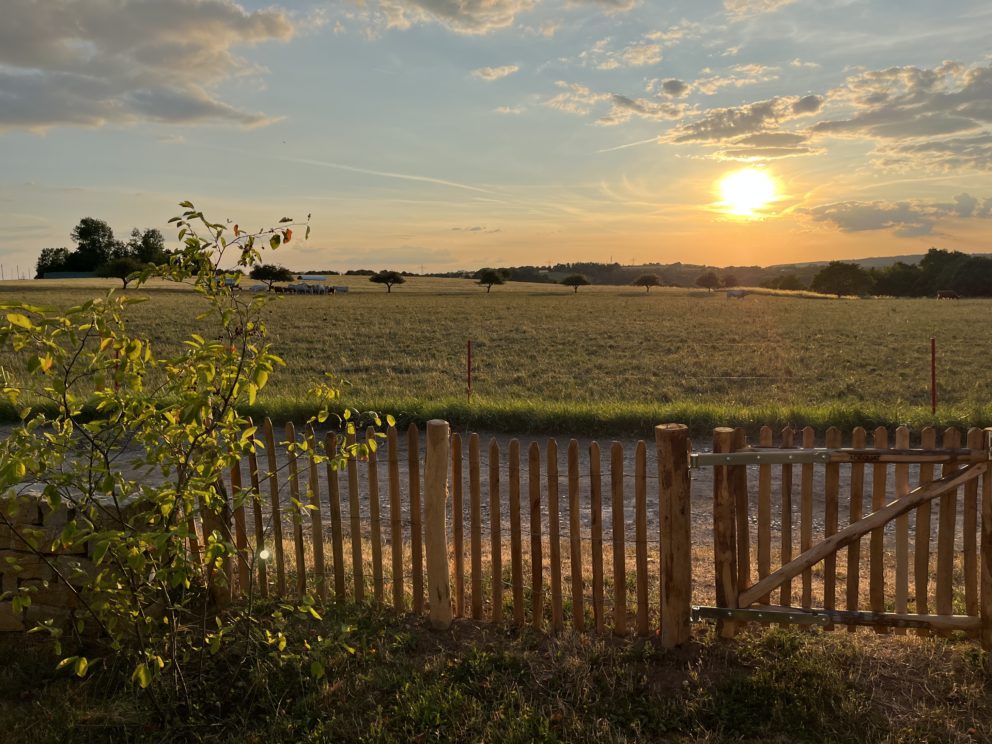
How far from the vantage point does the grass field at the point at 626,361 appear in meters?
13.5

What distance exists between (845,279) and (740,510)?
107070 millimetres

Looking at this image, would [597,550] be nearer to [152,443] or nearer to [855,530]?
[855,530]

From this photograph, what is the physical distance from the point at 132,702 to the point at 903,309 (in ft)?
198

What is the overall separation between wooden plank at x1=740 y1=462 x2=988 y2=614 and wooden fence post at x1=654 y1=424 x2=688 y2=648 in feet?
A: 1.77

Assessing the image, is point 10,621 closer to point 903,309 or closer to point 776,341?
point 776,341

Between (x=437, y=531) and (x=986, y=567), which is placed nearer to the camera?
(x=986, y=567)

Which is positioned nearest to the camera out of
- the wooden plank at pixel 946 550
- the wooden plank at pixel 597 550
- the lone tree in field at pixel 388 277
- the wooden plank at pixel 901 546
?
the wooden plank at pixel 946 550

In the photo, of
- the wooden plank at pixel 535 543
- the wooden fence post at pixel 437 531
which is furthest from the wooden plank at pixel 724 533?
the wooden fence post at pixel 437 531

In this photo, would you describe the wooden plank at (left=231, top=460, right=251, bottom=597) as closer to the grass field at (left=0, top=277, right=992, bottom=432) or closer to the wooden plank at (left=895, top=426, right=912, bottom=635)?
the grass field at (left=0, top=277, right=992, bottom=432)

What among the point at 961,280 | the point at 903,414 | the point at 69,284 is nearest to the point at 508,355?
the point at 903,414

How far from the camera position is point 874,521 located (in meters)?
5.12

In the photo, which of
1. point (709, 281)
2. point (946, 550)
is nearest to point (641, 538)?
point (946, 550)

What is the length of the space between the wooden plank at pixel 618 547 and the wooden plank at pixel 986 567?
2.32 metres

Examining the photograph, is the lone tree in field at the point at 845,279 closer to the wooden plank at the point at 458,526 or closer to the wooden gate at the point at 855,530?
the wooden gate at the point at 855,530
